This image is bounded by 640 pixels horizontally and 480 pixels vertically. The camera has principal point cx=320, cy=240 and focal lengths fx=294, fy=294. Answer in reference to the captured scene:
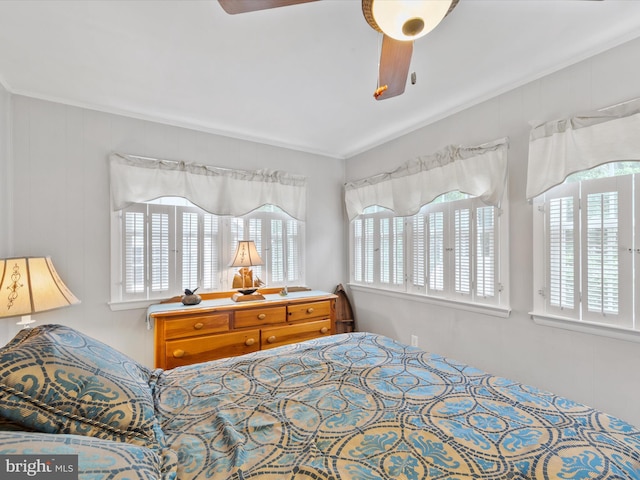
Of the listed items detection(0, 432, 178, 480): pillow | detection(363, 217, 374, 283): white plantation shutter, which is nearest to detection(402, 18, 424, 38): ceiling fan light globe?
detection(0, 432, 178, 480): pillow

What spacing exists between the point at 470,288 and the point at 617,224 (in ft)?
3.62

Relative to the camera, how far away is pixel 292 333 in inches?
122

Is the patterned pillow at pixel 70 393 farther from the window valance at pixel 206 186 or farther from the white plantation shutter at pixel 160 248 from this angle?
the window valance at pixel 206 186

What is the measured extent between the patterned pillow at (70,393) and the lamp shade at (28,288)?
87 centimetres

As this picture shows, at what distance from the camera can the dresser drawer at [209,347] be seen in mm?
2506

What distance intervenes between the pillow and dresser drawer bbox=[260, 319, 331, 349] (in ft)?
7.11

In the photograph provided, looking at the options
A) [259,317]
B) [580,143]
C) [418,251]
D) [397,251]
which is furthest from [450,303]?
[259,317]

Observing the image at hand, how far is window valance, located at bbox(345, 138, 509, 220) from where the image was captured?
2424 millimetres

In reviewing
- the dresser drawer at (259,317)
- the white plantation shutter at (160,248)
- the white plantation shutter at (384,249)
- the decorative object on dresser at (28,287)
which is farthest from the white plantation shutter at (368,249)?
the decorative object on dresser at (28,287)

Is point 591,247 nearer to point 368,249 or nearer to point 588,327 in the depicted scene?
point 588,327

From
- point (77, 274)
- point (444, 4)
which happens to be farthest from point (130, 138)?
point (444, 4)

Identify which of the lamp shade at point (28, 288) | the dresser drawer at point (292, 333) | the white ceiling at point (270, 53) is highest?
the white ceiling at point (270, 53)

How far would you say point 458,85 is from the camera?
239cm

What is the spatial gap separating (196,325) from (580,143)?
3.22m
